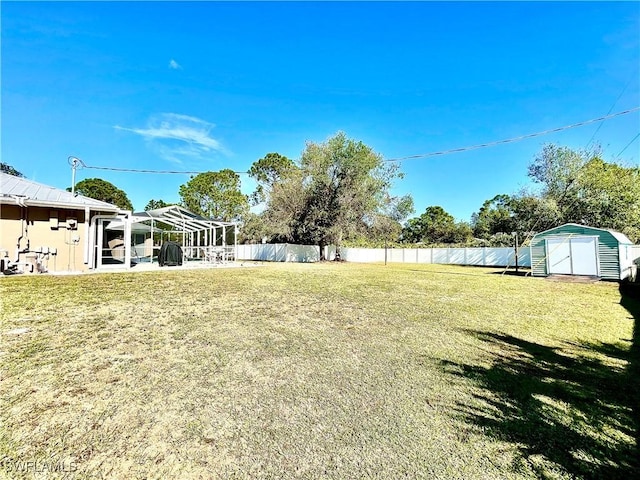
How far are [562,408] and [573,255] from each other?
14.1 metres

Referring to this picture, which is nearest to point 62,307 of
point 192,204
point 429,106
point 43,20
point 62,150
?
point 43,20

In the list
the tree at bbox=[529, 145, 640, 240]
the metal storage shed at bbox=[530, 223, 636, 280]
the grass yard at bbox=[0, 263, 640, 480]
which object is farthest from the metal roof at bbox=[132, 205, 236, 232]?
the tree at bbox=[529, 145, 640, 240]

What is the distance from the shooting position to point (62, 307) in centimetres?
504

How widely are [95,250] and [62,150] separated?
35.1 ft

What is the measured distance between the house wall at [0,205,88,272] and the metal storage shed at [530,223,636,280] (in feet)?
61.7

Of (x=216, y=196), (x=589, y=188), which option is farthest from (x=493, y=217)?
(x=216, y=196)

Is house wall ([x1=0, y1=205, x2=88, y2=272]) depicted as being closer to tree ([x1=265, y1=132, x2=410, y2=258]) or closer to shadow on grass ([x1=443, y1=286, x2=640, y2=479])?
shadow on grass ([x1=443, y1=286, x2=640, y2=479])

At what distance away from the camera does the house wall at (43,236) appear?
9.33m

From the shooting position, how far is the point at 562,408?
2.60 metres

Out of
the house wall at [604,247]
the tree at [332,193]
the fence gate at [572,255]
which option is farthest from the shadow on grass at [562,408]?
the tree at [332,193]

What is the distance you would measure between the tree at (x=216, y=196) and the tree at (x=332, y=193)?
730 cm

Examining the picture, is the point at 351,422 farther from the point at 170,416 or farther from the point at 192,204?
the point at 192,204

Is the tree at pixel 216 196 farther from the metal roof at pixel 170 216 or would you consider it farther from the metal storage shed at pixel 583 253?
the metal storage shed at pixel 583 253

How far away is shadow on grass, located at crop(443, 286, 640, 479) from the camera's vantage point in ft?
6.34
